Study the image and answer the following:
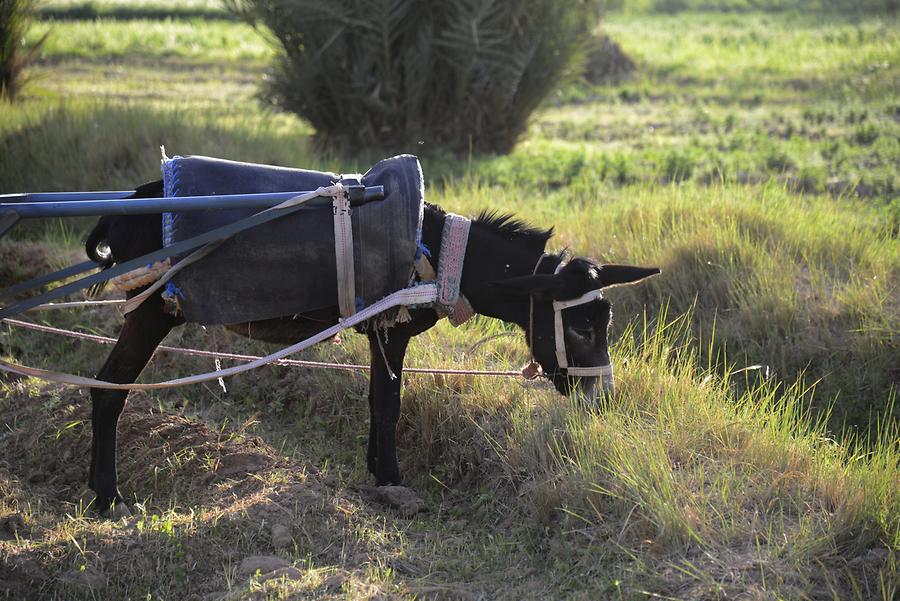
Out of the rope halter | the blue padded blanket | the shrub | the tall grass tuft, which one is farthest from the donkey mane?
the tall grass tuft

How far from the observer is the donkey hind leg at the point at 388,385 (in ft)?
14.6

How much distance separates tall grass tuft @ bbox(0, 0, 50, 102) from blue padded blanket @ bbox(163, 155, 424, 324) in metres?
8.62

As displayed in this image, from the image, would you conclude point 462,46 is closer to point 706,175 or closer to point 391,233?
point 706,175

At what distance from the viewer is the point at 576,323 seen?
14.6ft

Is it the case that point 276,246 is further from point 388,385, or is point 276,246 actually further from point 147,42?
point 147,42

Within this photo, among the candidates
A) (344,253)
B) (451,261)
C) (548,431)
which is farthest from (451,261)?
(548,431)

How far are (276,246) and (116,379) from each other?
1.02m

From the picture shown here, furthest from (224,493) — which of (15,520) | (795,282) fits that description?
(795,282)

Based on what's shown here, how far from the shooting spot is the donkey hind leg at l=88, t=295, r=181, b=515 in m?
4.31

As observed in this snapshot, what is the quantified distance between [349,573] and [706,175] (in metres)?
7.95

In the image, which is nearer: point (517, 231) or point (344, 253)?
point (344, 253)

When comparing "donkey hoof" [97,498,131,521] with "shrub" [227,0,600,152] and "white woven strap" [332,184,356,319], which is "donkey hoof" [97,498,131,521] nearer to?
"white woven strap" [332,184,356,319]

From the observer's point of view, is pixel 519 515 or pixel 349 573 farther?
pixel 519 515

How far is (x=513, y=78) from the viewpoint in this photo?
499 inches
